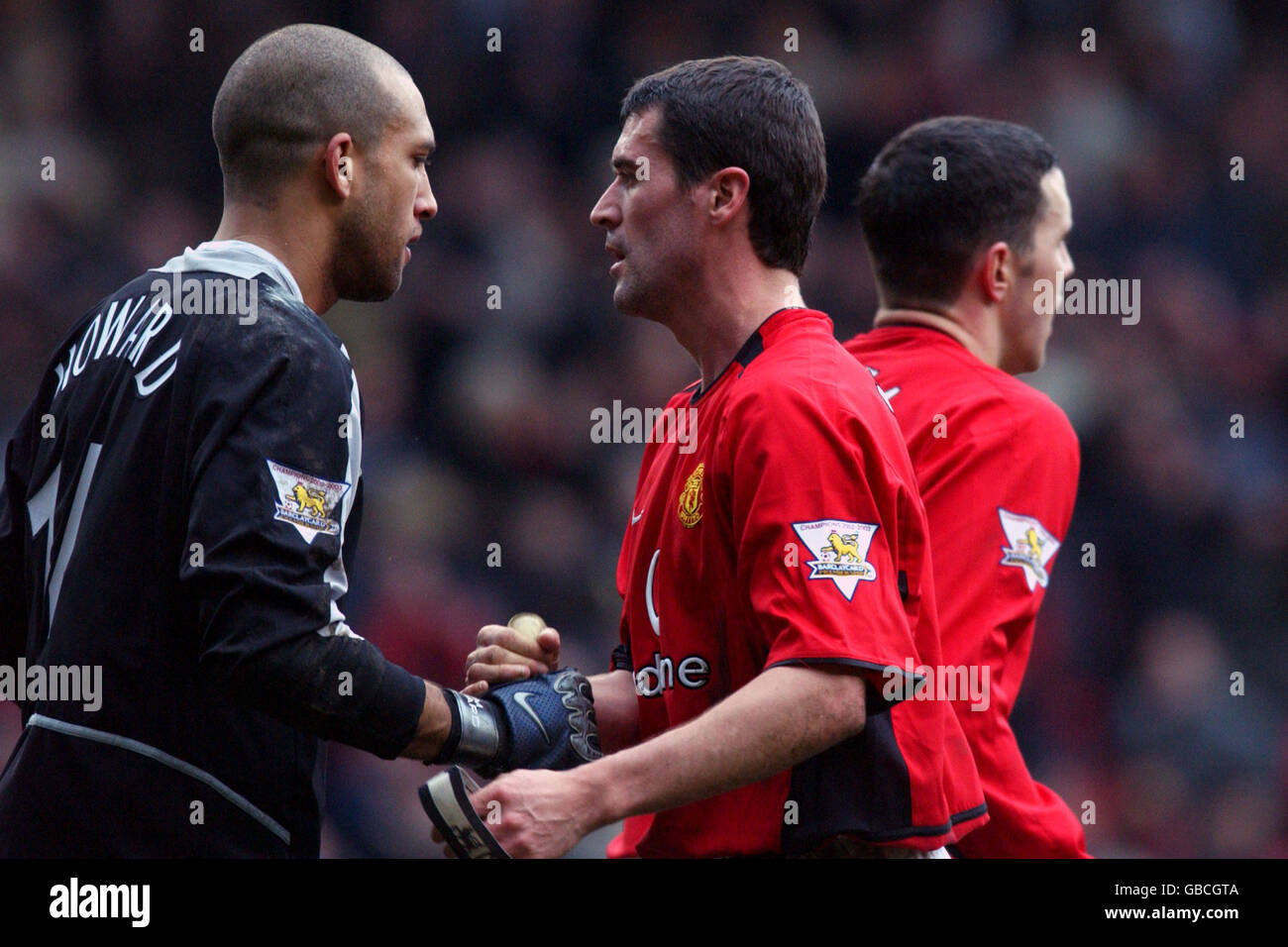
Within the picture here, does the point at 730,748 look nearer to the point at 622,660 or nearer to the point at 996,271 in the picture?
the point at 622,660

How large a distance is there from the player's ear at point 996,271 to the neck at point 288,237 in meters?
1.73

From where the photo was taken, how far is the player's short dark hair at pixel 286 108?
315 cm

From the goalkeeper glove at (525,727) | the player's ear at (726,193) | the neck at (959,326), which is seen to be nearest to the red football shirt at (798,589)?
the goalkeeper glove at (525,727)

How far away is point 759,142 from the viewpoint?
316cm

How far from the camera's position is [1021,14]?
387 inches

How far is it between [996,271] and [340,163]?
1.75m

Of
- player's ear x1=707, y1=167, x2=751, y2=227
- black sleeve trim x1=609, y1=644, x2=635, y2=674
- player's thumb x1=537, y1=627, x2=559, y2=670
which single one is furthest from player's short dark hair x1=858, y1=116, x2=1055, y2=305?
A: player's thumb x1=537, y1=627, x2=559, y2=670

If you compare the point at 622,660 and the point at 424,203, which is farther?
the point at 622,660

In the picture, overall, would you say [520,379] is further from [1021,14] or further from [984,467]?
[984,467]

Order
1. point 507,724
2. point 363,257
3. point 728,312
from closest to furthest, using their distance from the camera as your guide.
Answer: point 507,724, point 728,312, point 363,257

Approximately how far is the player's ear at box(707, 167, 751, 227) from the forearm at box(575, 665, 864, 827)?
40.2 inches

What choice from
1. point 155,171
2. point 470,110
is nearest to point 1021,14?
point 470,110

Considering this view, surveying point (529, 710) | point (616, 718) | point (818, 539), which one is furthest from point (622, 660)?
point (818, 539)
